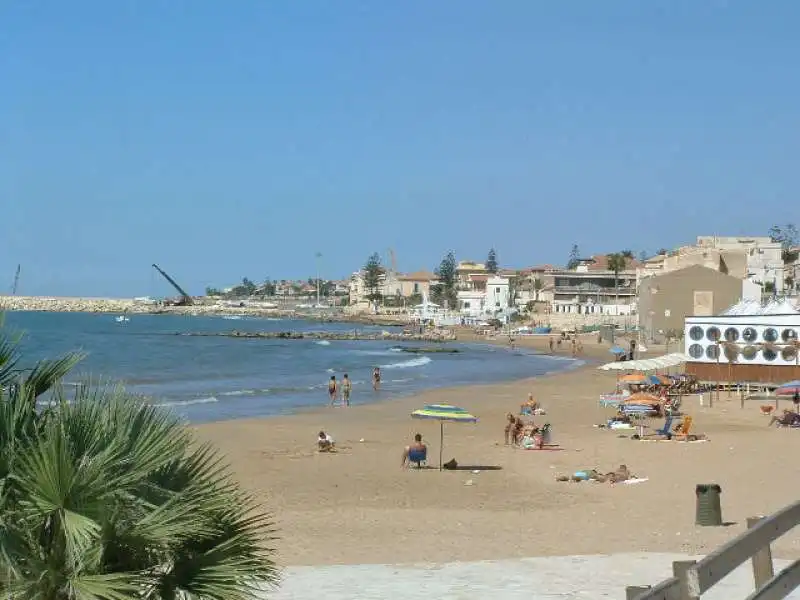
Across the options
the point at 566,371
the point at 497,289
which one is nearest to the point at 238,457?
the point at 566,371

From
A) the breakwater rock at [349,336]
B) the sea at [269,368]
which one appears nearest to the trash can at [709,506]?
the sea at [269,368]

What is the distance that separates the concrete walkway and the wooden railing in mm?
Answer: 2340

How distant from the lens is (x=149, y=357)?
77438mm

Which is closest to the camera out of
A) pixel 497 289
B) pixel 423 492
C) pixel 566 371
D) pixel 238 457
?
pixel 423 492

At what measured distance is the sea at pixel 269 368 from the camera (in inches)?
1551

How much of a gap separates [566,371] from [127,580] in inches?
2166

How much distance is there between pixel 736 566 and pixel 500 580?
4485 mm

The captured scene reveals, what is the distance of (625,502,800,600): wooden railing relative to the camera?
4242mm

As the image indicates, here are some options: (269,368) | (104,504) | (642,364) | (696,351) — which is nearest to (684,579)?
(104,504)

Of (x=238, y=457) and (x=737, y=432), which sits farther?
(x=737, y=432)

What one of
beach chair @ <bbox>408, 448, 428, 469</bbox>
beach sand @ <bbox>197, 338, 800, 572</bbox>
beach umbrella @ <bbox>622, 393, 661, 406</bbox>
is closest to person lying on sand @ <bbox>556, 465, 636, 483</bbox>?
beach sand @ <bbox>197, 338, 800, 572</bbox>

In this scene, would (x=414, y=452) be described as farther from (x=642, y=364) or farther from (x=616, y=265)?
(x=616, y=265)

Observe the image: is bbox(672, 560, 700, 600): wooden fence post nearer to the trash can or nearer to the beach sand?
the beach sand

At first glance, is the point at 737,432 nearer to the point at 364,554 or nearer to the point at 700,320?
the point at 700,320
